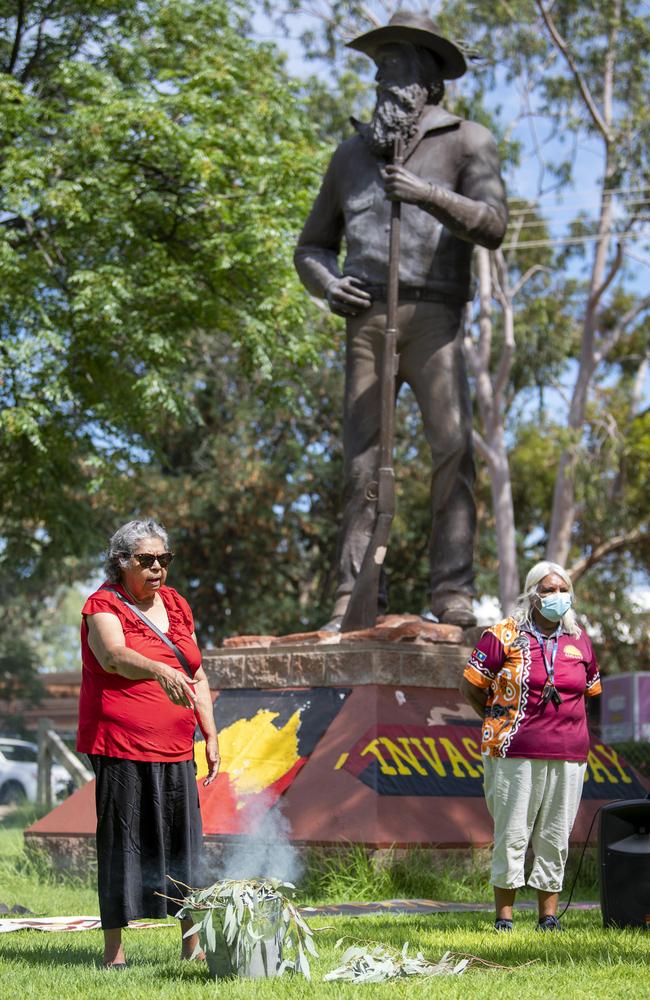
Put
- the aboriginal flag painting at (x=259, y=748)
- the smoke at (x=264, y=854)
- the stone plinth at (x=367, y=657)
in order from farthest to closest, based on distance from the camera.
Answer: the stone plinth at (x=367, y=657), the aboriginal flag painting at (x=259, y=748), the smoke at (x=264, y=854)

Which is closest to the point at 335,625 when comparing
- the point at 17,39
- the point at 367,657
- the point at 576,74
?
the point at 367,657

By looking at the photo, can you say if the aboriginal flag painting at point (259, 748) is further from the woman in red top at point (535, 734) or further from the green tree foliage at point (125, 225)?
the green tree foliage at point (125, 225)

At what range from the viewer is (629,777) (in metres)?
8.30

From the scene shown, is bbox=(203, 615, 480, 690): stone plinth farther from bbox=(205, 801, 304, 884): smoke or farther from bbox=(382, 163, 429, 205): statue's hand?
bbox=(382, 163, 429, 205): statue's hand

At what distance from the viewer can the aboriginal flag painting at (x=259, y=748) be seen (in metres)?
7.46

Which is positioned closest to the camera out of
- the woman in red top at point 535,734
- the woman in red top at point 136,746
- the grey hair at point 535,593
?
the woman in red top at point 136,746

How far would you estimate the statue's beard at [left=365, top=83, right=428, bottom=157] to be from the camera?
8.39 m

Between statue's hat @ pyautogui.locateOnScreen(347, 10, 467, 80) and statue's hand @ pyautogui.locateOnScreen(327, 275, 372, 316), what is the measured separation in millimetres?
1441

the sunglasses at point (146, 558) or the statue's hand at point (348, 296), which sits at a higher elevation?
the statue's hand at point (348, 296)

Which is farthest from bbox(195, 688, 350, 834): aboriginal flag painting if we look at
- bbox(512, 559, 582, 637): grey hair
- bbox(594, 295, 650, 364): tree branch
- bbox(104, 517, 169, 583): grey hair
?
bbox(594, 295, 650, 364): tree branch

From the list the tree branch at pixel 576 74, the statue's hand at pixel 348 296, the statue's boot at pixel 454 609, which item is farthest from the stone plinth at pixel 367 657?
the tree branch at pixel 576 74

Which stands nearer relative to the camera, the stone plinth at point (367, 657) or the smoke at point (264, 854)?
the smoke at point (264, 854)

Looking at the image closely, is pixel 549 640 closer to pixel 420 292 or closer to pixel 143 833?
pixel 143 833

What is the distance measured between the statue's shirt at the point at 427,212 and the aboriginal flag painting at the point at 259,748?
8.36ft
